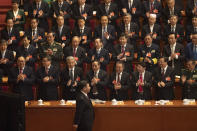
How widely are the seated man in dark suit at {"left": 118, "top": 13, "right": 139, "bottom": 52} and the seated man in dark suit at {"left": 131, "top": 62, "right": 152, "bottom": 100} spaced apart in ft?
3.95

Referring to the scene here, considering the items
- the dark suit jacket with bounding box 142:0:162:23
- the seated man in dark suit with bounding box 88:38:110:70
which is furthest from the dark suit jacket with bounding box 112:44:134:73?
the dark suit jacket with bounding box 142:0:162:23

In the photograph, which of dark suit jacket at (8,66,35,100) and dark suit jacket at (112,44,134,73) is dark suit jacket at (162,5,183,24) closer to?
dark suit jacket at (112,44,134,73)

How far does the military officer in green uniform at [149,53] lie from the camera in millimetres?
8164

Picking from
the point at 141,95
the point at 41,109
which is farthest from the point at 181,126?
the point at 41,109

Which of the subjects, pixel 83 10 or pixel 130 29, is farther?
pixel 83 10

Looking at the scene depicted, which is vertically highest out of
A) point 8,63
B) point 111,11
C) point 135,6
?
point 135,6

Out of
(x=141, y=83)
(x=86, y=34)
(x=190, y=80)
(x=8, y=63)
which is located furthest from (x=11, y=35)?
(x=190, y=80)

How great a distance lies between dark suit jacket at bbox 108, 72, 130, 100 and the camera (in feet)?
25.5

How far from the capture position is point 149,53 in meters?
8.23

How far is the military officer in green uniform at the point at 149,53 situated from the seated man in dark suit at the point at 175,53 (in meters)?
0.26

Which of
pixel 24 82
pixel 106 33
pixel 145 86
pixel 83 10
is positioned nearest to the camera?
pixel 145 86

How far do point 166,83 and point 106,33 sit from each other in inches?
78.1

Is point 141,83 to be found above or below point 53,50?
below

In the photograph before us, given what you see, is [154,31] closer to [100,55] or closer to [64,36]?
[100,55]
